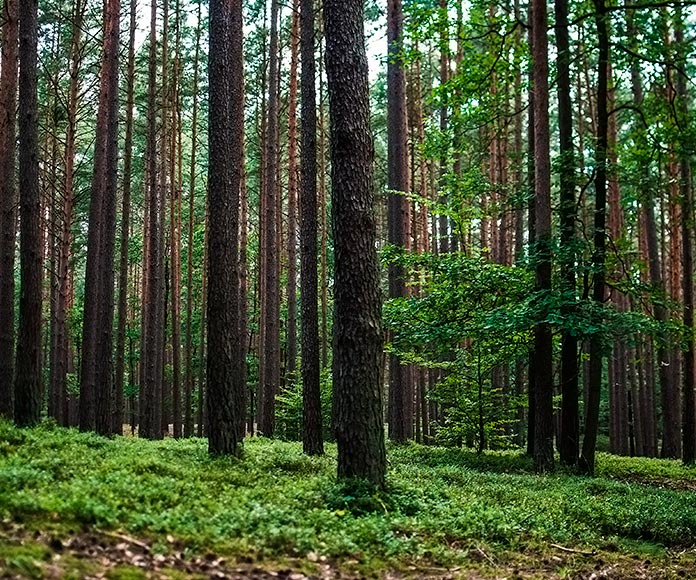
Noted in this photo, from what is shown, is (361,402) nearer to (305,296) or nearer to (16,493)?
(16,493)

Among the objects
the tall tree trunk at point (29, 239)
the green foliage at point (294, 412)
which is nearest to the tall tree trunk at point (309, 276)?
the tall tree trunk at point (29, 239)

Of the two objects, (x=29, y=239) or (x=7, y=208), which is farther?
(x=7, y=208)

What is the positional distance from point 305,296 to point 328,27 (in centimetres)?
638

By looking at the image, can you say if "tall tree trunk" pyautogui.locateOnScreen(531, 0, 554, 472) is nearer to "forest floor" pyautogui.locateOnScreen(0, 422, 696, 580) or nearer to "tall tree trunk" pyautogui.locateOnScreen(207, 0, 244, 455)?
"forest floor" pyautogui.locateOnScreen(0, 422, 696, 580)

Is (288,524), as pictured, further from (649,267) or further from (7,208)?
(649,267)

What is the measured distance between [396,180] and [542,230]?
5153 mm

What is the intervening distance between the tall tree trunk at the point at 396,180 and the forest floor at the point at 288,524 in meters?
6.88

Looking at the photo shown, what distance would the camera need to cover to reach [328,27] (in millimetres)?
7770

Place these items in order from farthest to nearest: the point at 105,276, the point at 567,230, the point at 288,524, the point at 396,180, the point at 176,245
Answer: the point at 176,245, the point at 396,180, the point at 105,276, the point at 567,230, the point at 288,524

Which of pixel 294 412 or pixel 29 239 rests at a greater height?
pixel 29 239

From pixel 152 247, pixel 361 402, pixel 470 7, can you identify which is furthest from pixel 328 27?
pixel 152 247

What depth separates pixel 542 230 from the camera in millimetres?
12680

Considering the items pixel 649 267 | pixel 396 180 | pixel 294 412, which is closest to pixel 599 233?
pixel 396 180

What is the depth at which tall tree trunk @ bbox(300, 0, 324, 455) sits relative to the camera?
513 inches
